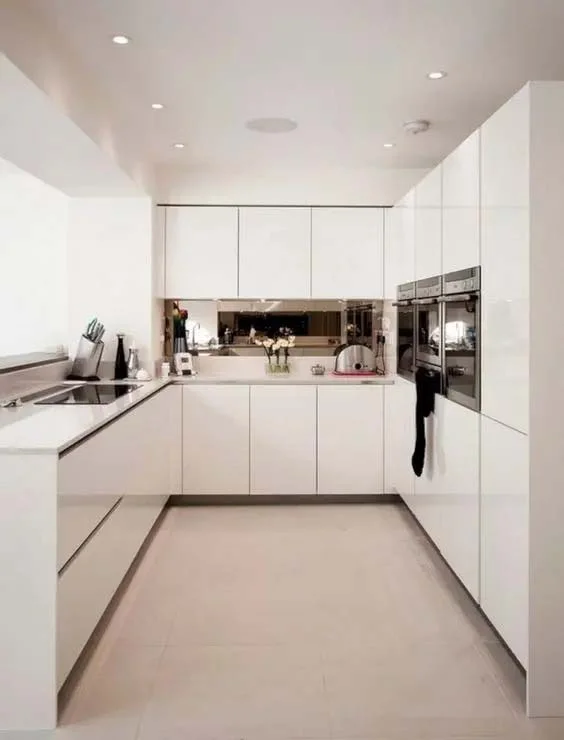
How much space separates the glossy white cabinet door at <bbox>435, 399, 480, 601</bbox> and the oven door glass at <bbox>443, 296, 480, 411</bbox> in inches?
2.7

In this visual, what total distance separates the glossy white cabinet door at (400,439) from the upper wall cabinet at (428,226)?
0.72m

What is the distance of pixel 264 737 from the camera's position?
2074 mm

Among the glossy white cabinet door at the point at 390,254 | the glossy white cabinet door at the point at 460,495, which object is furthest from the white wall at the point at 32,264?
the glossy white cabinet door at the point at 460,495

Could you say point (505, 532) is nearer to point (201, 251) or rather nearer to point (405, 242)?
point (405, 242)

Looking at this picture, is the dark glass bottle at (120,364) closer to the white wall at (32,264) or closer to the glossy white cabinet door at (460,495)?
the white wall at (32,264)

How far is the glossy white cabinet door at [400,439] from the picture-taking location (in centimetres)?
407

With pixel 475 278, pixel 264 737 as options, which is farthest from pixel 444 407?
pixel 264 737

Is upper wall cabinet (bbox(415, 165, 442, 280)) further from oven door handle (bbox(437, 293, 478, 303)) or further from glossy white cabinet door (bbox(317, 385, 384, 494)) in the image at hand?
glossy white cabinet door (bbox(317, 385, 384, 494))

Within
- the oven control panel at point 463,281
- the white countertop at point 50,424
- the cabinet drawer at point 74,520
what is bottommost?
the cabinet drawer at point 74,520

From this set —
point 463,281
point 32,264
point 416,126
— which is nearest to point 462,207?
point 463,281

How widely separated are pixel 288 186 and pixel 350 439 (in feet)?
6.10

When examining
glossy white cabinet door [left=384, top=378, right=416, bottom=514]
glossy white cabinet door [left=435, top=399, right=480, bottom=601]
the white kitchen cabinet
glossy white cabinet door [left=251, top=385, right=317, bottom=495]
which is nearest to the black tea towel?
glossy white cabinet door [left=435, top=399, right=480, bottom=601]

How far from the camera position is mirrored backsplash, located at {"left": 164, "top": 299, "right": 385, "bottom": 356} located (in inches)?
207

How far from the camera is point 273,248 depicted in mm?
4973
